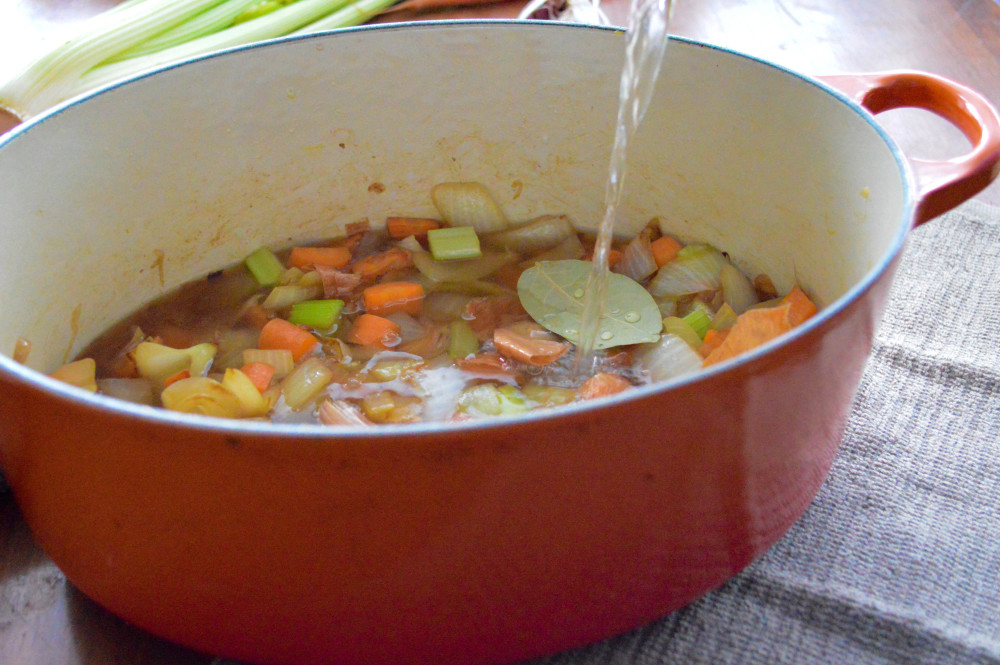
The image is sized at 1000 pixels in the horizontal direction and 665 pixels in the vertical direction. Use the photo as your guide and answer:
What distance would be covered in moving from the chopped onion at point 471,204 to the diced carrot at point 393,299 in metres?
0.17

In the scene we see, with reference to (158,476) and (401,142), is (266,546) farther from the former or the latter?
(401,142)

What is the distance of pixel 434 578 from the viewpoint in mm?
630

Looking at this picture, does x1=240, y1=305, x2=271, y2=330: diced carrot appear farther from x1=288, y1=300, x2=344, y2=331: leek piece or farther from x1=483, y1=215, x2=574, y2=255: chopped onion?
x1=483, y1=215, x2=574, y2=255: chopped onion

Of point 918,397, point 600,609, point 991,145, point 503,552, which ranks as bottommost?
point 918,397

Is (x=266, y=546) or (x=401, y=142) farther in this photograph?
(x=401, y=142)

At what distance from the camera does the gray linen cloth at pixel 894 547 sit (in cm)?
78

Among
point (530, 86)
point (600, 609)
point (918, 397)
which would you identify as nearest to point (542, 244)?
point (530, 86)

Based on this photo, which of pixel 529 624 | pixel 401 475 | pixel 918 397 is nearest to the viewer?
pixel 401 475

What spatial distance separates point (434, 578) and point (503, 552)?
52 mm

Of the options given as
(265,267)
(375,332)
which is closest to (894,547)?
(375,332)

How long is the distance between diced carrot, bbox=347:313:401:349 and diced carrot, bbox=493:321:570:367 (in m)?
0.13

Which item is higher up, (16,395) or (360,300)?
(16,395)

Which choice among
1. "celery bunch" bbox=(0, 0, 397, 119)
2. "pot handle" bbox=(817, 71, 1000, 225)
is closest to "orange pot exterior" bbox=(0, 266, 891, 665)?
"pot handle" bbox=(817, 71, 1000, 225)

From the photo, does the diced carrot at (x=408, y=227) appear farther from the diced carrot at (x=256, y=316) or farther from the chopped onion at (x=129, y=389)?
the chopped onion at (x=129, y=389)
